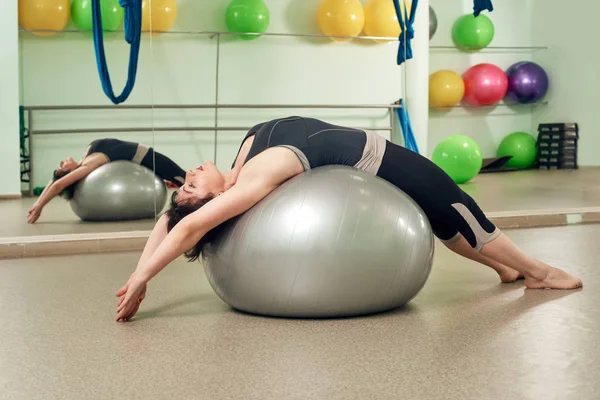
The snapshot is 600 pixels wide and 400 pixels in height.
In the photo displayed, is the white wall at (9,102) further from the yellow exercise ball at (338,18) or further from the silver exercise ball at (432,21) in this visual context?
the silver exercise ball at (432,21)

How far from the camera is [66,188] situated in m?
4.33

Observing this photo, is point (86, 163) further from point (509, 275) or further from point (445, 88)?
point (445, 88)

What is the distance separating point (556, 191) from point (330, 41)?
8.03ft

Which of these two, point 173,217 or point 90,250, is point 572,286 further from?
point 90,250

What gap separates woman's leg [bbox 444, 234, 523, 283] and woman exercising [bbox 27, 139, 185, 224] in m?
2.19

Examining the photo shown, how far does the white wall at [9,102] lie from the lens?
420cm

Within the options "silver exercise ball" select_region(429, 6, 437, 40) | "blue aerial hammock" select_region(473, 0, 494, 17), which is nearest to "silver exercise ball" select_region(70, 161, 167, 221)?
"blue aerial hammock" select_region(473, 0, 494, 17)

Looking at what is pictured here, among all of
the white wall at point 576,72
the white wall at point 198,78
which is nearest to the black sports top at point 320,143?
the white wall at point 198,78

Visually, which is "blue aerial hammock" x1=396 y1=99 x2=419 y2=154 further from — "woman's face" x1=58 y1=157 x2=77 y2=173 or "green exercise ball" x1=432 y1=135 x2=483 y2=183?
"woman's face" x1=58 y1=157 x2=77 y2=173

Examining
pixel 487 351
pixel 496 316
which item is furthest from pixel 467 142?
pixel 487 351

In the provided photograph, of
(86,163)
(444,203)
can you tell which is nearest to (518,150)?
(86,163)

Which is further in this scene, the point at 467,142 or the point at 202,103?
the point at 467,142

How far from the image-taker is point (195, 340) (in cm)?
237

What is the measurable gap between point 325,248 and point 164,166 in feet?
7.54
